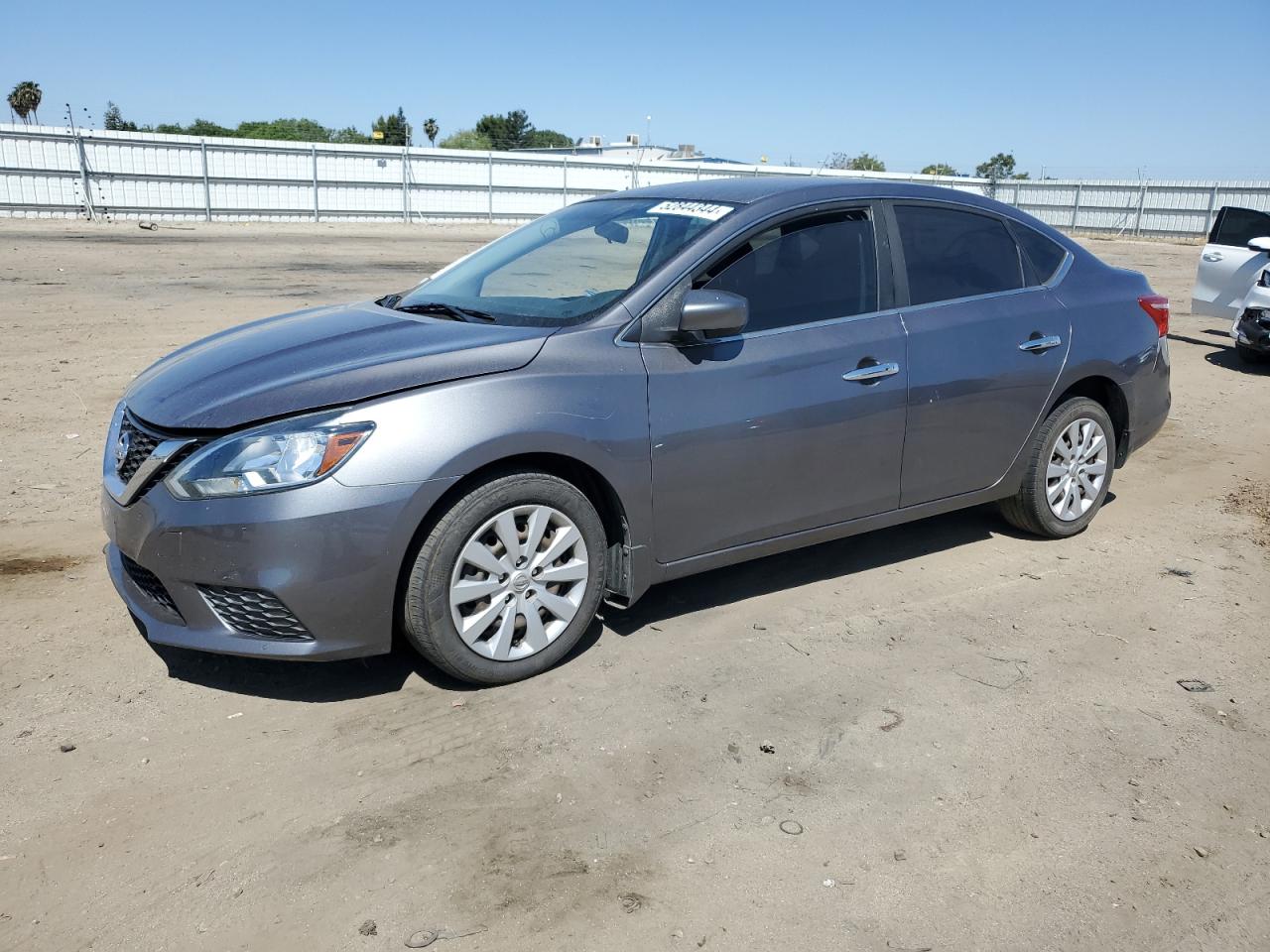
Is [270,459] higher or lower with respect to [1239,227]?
lower

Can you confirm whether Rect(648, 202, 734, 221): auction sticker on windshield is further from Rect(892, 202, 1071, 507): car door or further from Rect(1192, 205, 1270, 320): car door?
Rect(1192, 205, 1270, 320): car door

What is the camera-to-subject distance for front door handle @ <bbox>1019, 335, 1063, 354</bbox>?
5.14 metres

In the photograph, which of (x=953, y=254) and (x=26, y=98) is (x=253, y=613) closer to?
(x=953, y=254)

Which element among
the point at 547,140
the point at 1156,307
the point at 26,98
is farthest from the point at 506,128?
the point at 1156,307

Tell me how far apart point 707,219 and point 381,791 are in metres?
2.56

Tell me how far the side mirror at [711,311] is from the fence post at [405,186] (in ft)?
95.6

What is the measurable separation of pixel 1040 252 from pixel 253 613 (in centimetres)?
411

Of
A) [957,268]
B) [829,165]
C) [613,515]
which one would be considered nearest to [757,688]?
[613,515]

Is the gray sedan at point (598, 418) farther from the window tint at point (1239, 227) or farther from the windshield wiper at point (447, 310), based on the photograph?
the window tint at point (1239, 227)

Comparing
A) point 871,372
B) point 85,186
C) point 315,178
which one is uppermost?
point 315,178

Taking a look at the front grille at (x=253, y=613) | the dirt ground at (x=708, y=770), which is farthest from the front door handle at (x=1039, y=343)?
the front grille at (x=253, y=613)

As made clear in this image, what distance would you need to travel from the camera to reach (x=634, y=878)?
9.49 feet

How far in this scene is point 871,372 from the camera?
4.55m

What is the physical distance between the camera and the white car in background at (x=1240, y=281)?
35.2 ft
